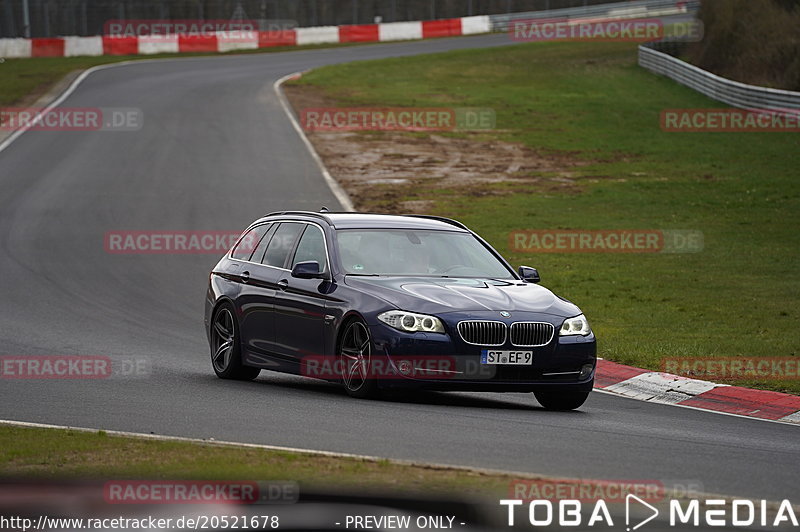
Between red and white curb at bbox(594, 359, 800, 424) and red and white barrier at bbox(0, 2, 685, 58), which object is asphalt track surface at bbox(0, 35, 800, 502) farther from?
red and white barrier at bbox(0, 2, 685, 58)

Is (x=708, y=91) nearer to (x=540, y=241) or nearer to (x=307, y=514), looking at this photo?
(x=540, y=241)

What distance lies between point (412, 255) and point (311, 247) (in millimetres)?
967

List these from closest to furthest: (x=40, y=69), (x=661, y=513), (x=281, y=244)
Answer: (x=661, y=513) < (x=281, y=244) < (x=40, y=69)

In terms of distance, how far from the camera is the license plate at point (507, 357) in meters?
10.4

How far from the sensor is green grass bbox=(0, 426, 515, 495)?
6.80 meters

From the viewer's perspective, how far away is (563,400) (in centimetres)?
1097

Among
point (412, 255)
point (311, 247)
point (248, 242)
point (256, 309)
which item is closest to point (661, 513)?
point (412, 255)

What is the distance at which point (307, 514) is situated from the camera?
4426mm

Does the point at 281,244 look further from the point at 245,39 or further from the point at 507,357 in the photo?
the point at 245,39

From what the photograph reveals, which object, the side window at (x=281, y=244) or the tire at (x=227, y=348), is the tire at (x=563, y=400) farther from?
the tire at (x=227, y=348)

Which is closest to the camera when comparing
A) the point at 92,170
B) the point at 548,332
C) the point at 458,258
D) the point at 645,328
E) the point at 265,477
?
the point at 265,477

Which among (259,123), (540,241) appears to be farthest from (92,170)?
(540,241)

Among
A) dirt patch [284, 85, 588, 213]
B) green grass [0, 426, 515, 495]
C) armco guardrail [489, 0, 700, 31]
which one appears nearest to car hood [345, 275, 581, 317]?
green grass [0, 426, 515, 495]

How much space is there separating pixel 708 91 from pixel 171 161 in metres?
20.7
